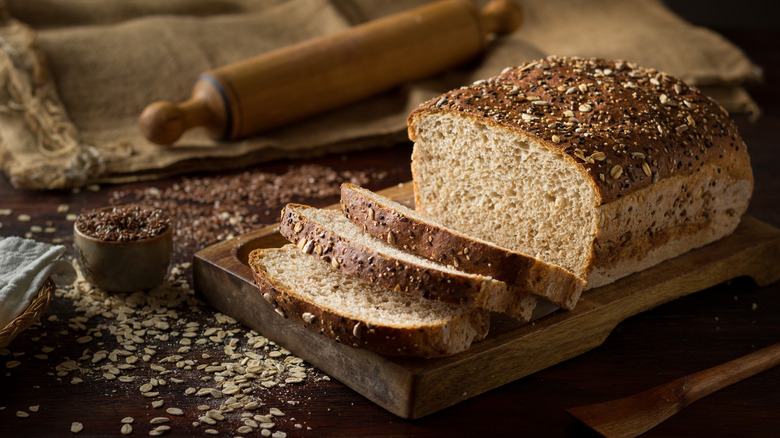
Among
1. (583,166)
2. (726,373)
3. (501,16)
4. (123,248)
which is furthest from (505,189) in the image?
(501,16)

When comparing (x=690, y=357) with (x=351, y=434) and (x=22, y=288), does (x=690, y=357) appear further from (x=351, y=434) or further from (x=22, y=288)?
(x=22, y=288)

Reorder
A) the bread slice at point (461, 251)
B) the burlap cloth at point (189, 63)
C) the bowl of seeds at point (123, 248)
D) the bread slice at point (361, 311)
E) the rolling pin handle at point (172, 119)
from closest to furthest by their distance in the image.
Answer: the bread slice at point (361, 311) < the bread slice at point (461, 251) < the bowl of seeds at point (123, 248) < the rolling pin handle at point (172, 119) < the burlap cloth at point (189, 63)

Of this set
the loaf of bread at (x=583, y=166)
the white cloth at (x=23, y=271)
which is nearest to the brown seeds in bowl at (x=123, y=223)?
the white cloth at (x=23, y=271)

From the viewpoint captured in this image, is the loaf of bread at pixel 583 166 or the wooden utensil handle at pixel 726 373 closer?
the wooden utensil handle at pixel 726 373

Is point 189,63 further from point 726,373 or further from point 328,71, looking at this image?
point 726,373

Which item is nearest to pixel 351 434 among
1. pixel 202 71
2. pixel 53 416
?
pixel 53 416

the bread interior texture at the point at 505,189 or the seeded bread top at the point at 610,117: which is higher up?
the seeded bread top at the point at 610,117

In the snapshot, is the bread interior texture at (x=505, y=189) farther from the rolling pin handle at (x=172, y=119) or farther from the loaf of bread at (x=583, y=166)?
the rolling pin handle at (x=172, y=119)
